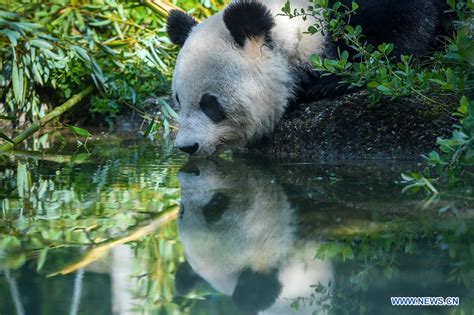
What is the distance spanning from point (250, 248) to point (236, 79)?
233 centimetres

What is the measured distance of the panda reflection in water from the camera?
2166 millimetres

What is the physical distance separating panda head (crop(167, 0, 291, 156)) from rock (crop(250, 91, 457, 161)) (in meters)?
0.20

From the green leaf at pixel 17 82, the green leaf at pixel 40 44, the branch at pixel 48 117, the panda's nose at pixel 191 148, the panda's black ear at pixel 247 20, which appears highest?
the panda's black ear at pixel 247 20

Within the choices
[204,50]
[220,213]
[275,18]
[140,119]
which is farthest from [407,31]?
[140,119]

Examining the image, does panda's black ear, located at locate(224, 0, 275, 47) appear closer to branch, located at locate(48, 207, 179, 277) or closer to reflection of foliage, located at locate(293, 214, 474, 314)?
branch, located at locate(48, 207, 179, 277)

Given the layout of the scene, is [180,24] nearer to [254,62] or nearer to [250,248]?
[254,62]

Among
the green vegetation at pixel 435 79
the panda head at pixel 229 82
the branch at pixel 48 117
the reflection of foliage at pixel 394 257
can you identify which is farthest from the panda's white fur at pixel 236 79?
the reflection of foliage at pixel 394 257

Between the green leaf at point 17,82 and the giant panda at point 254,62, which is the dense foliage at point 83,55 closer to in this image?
the green leaf at point 17,82

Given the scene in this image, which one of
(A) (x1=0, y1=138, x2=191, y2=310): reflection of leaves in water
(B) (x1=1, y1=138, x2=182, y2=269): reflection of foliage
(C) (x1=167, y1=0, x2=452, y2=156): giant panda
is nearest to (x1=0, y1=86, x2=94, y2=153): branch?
(A) (x1=0, y1=138, x2=191, y2=310): reflection of leaves in water

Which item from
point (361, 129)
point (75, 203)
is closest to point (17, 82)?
point (361, 129)

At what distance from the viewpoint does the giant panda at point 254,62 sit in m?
4.79

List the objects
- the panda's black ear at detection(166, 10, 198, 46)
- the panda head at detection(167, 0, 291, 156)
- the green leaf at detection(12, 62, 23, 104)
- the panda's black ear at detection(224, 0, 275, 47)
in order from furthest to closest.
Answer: the green leaf at detection(12, 62, 23, 104) → the panda's black ear at detection(166, 10, 198, 46) → the panda head at detection(167, 0, 291, 156) → the panda's black ear at detection(224, 0, 275, 47)

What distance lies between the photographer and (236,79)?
4805mm

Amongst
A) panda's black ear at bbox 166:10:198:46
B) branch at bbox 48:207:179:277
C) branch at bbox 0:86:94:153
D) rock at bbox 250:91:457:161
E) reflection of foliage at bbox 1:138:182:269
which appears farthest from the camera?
panda's black ear at bbox 166:10:198:46
